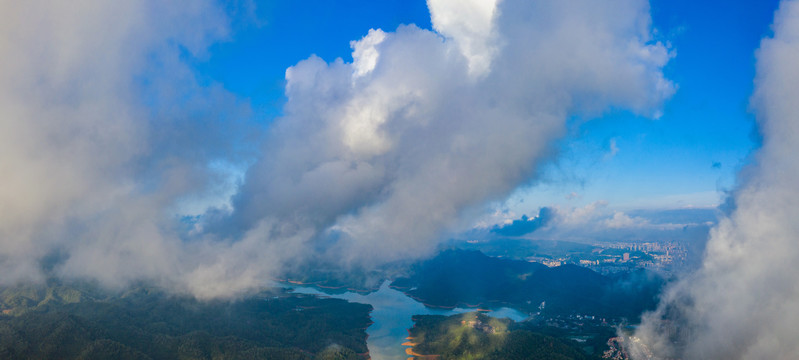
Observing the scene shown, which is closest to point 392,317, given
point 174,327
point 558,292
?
point 558,292

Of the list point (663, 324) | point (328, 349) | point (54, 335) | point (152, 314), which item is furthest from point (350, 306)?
point (663, 324)

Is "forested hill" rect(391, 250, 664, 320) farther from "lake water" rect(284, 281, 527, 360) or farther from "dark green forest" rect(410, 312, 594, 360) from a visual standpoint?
"dark green forest" rect(410, 312, 594, 360)

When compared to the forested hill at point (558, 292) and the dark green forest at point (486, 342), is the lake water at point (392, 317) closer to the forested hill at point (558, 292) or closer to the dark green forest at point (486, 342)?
the dark green forest at point (486, 342)

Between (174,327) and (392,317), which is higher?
(174,327)

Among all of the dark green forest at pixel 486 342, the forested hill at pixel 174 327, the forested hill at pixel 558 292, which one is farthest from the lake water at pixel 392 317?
the forested hill at pixel 558 292

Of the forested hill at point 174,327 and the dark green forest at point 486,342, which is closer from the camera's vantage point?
the forested hill at point 174,327

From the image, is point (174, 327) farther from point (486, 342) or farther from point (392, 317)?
point (486, 342)
